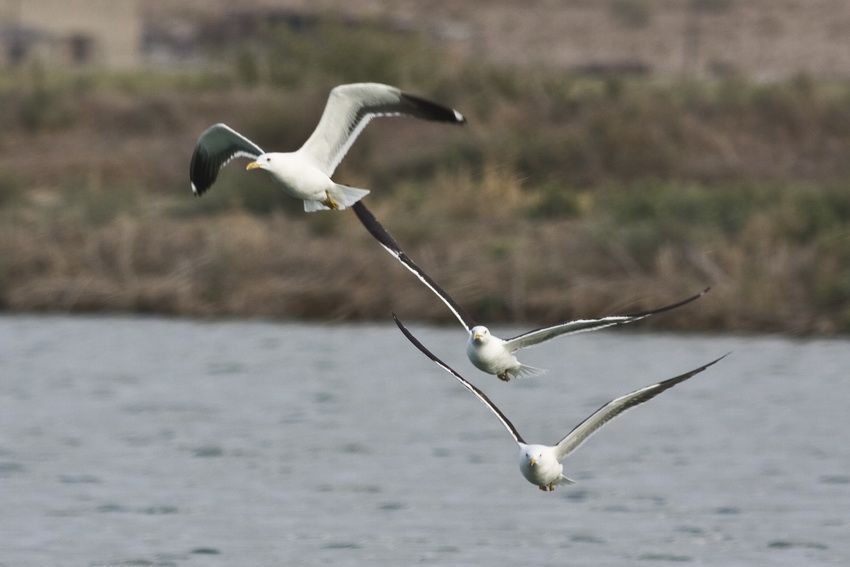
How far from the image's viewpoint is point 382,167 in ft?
108

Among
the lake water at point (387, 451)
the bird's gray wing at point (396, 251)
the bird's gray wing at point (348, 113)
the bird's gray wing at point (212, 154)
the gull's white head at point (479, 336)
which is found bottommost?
the lake water at point (387, 451)

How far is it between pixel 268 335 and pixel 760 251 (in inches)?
246

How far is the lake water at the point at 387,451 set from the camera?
14.5 m

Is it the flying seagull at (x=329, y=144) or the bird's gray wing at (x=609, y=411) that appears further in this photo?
the flying seagull at (x=329, y=144)

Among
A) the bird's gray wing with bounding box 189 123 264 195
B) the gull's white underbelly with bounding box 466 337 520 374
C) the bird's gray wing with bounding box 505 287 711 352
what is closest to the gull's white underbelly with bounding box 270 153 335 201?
the bird's gray wing with bounding box 189 123 264 195

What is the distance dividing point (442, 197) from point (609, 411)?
18.3 metres

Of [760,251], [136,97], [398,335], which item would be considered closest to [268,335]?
[398,335]

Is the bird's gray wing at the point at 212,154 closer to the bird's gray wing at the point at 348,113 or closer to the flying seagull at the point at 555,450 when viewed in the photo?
the bird's gray wing at the point at 348,113

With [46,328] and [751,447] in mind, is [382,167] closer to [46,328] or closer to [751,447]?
[46,328]

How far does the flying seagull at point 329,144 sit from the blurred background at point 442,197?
11.6 metres

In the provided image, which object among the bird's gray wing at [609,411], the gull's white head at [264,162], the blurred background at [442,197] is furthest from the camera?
the blurred background at [442,197]

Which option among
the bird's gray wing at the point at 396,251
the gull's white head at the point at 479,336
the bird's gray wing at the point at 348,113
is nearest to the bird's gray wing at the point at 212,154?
the bird's gray wing at the point at 348,113

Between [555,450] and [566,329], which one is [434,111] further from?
[555,450]

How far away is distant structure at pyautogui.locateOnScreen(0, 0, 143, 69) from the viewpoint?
78.5m
